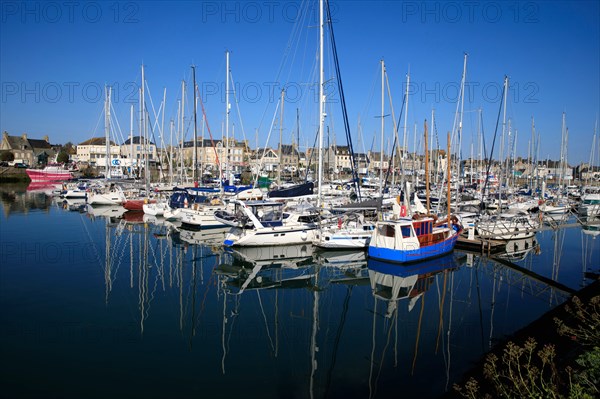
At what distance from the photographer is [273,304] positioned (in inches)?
719

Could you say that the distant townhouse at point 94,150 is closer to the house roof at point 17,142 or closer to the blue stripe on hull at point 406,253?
the house roof at point 17,142

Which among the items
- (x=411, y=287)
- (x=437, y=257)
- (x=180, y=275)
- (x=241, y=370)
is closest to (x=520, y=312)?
(x=411, y=287)

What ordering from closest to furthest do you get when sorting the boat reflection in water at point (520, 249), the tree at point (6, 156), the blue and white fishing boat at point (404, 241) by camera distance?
1. the blue and white fishing boat at point (404, 241)
2. the boat reflection in water at point (520, 249)
3. the tree at point (6, 156)

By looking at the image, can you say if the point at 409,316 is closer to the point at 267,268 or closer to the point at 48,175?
the point at 267,268

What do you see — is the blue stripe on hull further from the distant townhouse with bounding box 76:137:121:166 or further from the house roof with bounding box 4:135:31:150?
the house roof with bounding box 4:135:31:150

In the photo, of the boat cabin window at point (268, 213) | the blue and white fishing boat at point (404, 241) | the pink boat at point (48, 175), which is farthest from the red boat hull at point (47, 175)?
the blue and white fishing boat at point (404, 241)

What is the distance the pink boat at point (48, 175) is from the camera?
302ft

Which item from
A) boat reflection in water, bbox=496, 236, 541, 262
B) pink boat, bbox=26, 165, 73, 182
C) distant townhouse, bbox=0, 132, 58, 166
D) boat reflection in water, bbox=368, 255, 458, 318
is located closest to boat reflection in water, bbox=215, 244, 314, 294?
boat reflection in water, bbox=368, 255, 458, 318

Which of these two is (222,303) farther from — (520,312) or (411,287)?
(520,312)

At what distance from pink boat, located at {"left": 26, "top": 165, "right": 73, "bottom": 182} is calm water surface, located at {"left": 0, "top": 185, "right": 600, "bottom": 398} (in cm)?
7070

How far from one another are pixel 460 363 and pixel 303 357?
4.62 metres

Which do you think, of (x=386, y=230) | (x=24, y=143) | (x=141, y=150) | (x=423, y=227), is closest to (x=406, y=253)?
(x=386, y=230)

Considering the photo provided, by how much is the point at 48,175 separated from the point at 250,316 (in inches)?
3640

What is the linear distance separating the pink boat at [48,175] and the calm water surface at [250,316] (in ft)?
232
